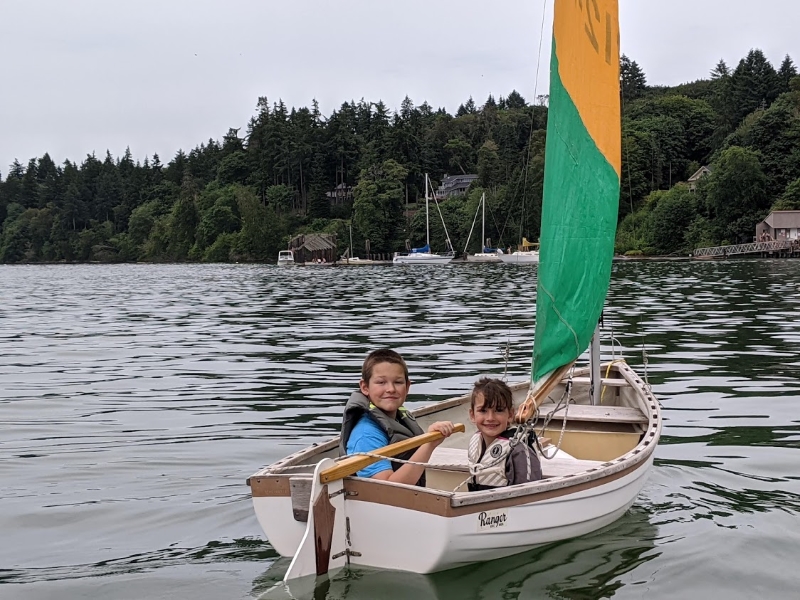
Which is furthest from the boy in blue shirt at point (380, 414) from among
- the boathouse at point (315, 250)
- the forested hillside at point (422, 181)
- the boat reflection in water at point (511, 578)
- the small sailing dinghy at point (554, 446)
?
the boathouse at point (315, 250)

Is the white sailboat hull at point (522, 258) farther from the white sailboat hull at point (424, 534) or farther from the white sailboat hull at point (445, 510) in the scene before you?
the white sailboat hull at point (424, 534)

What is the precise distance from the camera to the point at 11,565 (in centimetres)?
822

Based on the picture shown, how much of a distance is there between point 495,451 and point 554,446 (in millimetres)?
2073

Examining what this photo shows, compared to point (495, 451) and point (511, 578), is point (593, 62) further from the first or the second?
point (511, 578)

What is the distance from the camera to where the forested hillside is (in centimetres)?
9888

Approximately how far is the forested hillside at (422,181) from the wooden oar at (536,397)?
3198 inches

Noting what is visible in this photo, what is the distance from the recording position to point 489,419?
308 inches

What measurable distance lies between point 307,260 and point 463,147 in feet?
192

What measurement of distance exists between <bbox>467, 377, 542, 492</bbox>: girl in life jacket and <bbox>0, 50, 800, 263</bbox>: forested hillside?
272 feet

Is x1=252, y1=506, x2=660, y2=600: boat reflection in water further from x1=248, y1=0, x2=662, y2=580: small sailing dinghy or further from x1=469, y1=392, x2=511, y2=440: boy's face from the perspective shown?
x1=469, y1=392, x2=511, y2=440: boy's face

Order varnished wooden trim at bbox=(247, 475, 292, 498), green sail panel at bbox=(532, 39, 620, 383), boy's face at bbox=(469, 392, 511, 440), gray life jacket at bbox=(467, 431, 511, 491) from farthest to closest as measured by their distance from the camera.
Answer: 1. green sail panel at bbox=(532, 39, 620, 383)
2. boy's face at bbox=(469, 392, 511, 440)
3. gray life jacket at bbox=(467, 431, 511, 491)
4. varnished wooden trim at bbox=(247, 475, 292, 498)

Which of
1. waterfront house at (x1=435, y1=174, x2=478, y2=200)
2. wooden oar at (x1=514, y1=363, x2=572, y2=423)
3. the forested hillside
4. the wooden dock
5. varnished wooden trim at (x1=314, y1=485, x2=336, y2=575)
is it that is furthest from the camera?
waterfront house at (x1=435, y1=174, x2=478, y2=200)

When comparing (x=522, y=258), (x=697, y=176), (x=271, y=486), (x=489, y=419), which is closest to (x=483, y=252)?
(x=522, y=258)

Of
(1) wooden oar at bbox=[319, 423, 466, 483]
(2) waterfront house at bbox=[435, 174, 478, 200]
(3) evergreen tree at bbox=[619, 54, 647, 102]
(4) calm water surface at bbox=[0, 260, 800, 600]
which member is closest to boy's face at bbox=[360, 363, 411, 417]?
(1) wooden oar at bbox=[319, 423, 466, 483]
